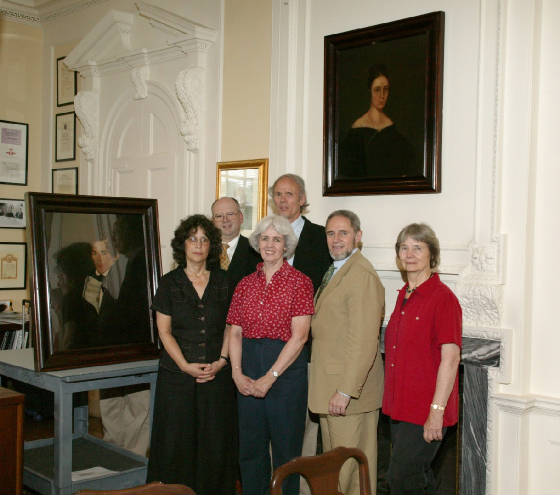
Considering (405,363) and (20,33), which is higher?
(20,33)

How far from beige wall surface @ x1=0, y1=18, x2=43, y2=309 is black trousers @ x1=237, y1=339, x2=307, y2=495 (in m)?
3.60

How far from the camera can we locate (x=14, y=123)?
6.11m

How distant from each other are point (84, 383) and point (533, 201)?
2.38 m

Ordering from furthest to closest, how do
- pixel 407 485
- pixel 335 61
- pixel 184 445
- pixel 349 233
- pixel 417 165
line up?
pixel 335 61, pixel 417 165, pixel 184 445, pixel 349 233, pixel 407 485

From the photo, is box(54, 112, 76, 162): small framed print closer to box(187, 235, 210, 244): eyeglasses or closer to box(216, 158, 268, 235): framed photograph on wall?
box(216, 158, 268, 235): framed photograph on wall

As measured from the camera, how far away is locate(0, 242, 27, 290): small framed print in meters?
6.02

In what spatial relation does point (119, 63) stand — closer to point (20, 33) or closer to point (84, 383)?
point (20, 33)

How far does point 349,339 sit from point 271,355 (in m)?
0.41

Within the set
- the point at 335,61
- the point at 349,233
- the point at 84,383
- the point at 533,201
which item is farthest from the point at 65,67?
the point at 533,201

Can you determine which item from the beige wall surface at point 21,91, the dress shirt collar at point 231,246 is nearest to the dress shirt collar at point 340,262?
the dress shirt collar at point 231,246

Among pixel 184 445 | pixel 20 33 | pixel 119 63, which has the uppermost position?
pixel 20 33

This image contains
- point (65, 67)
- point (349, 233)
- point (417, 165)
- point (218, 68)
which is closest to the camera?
point (349, 233)

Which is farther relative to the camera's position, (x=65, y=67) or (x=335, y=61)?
(x=65, y=67)

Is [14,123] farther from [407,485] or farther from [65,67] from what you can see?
[407,485]
